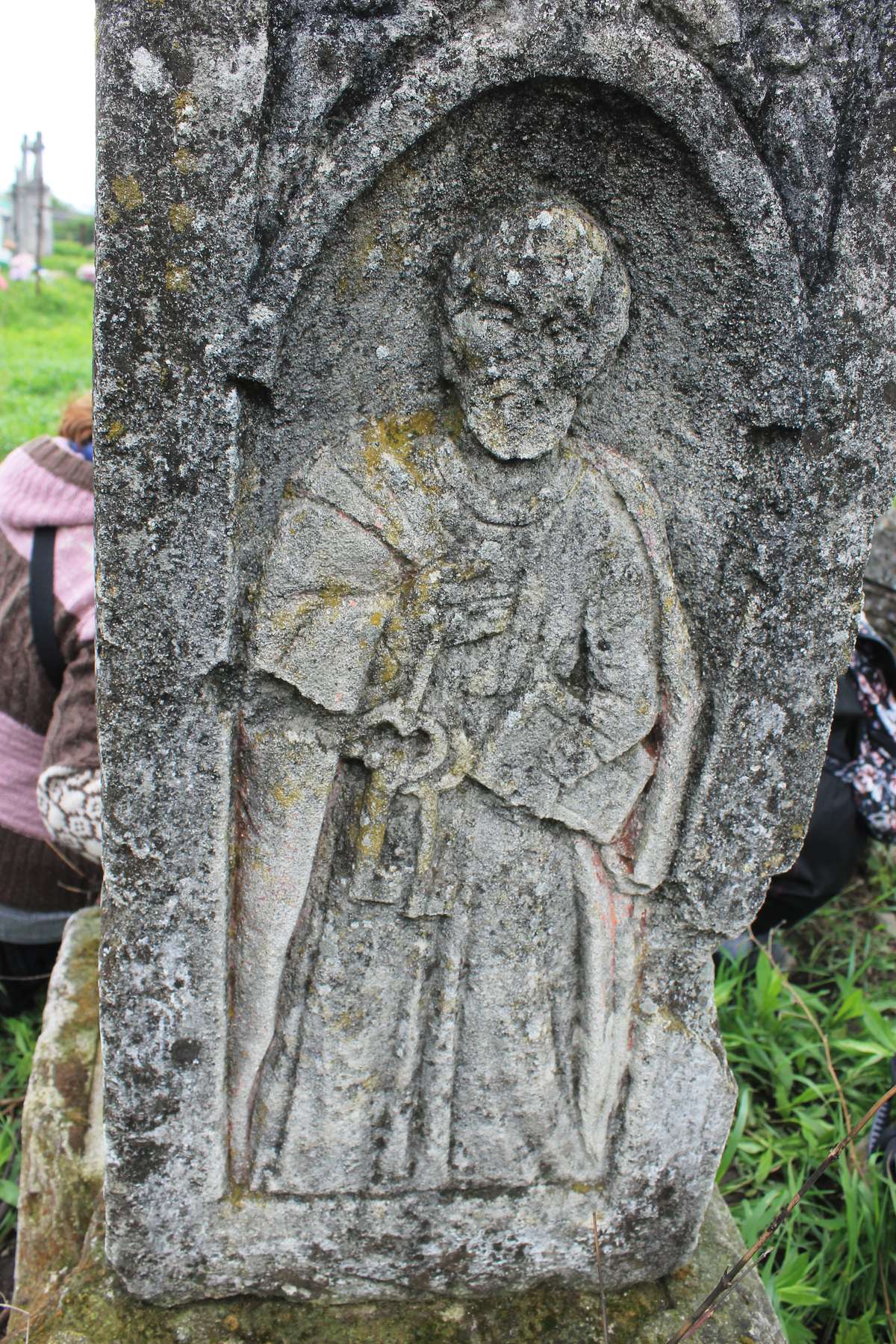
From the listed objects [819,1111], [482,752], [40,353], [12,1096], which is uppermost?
[40,353]

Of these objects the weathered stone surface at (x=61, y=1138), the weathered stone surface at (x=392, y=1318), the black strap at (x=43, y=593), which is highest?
the black strap at (x=43, y=593)

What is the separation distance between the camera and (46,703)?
12.2 feet

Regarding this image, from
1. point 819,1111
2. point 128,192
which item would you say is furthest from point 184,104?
point 819,1111

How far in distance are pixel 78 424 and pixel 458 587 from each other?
233cm

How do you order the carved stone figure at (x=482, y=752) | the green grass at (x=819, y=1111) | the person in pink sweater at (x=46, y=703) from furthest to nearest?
the person in pink sweater at (x=46, y=703)
the green grass at (x=819, y=1111)
the carved stone figure at (x=482, y=752)

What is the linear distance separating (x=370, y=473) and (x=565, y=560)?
37 centimetres

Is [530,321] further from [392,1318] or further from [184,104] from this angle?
[392,1318]

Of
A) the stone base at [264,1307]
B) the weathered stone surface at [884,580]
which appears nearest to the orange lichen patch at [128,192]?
the stone base at [264,1307]

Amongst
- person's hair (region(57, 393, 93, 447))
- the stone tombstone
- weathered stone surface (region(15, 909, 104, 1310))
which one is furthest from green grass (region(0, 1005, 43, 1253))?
person's hair (region(57, 393, 93, 447))

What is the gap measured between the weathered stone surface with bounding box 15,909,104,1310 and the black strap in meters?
0.97

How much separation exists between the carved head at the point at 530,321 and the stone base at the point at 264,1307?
1.78 metres

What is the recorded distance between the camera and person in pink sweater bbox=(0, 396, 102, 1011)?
11.2 ft

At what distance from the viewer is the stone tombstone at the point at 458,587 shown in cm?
168

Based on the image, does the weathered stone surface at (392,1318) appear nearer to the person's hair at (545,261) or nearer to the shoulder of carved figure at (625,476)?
the shoulder of carved figure at (625,476)
